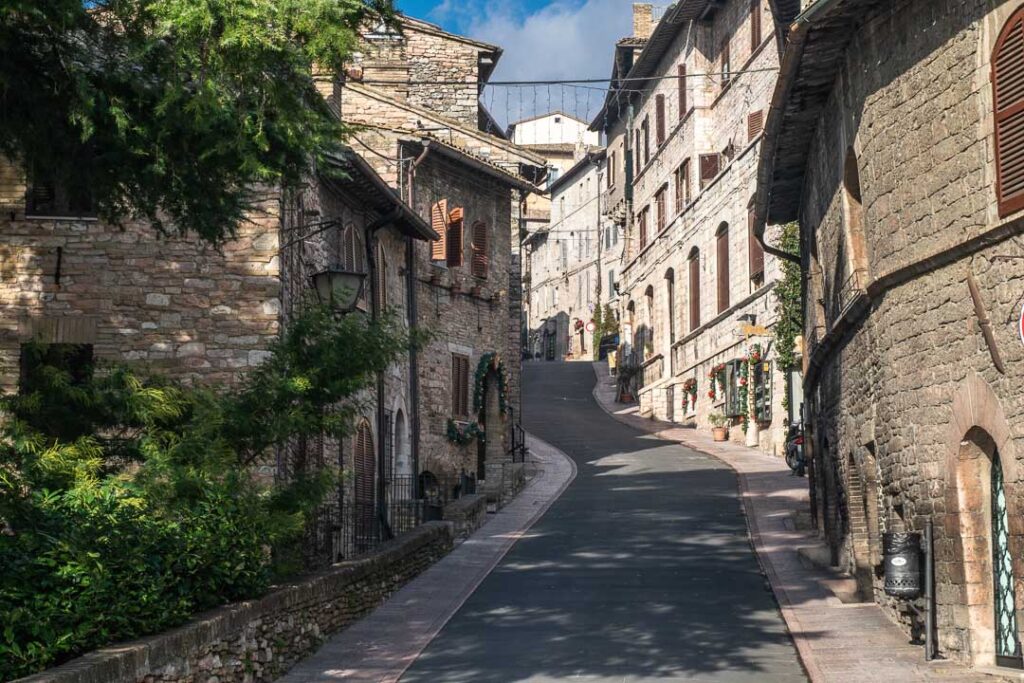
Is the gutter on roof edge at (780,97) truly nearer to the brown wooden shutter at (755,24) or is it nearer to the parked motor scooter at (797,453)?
the parked motor scooter at (797,453)

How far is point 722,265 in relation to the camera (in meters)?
40.0

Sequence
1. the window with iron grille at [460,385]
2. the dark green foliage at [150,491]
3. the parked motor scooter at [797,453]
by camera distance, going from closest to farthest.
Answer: the dark green foliage at [150,491] → the parked motor scooter at [797,453] → the window with iron grille at [460,385]

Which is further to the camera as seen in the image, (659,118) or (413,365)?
(659,118)

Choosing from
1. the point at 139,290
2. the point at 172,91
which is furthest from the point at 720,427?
the point at 172,91

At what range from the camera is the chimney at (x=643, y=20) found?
5541cm

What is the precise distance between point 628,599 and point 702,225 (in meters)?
25.8

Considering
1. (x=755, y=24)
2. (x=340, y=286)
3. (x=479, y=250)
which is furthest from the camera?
(x=755, y=24)

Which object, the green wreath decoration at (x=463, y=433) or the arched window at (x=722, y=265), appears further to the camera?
the arched window at (x=722, y=265)

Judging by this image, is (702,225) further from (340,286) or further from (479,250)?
(340,286)

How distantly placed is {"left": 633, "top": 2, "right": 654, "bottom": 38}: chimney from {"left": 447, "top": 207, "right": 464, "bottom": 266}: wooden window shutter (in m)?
26.0

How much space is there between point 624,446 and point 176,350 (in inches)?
818

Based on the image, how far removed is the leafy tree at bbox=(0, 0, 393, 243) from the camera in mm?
10711

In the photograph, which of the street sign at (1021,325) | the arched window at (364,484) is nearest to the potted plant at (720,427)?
the arched window at (364,484)

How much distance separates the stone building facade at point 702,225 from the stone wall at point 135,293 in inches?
638
